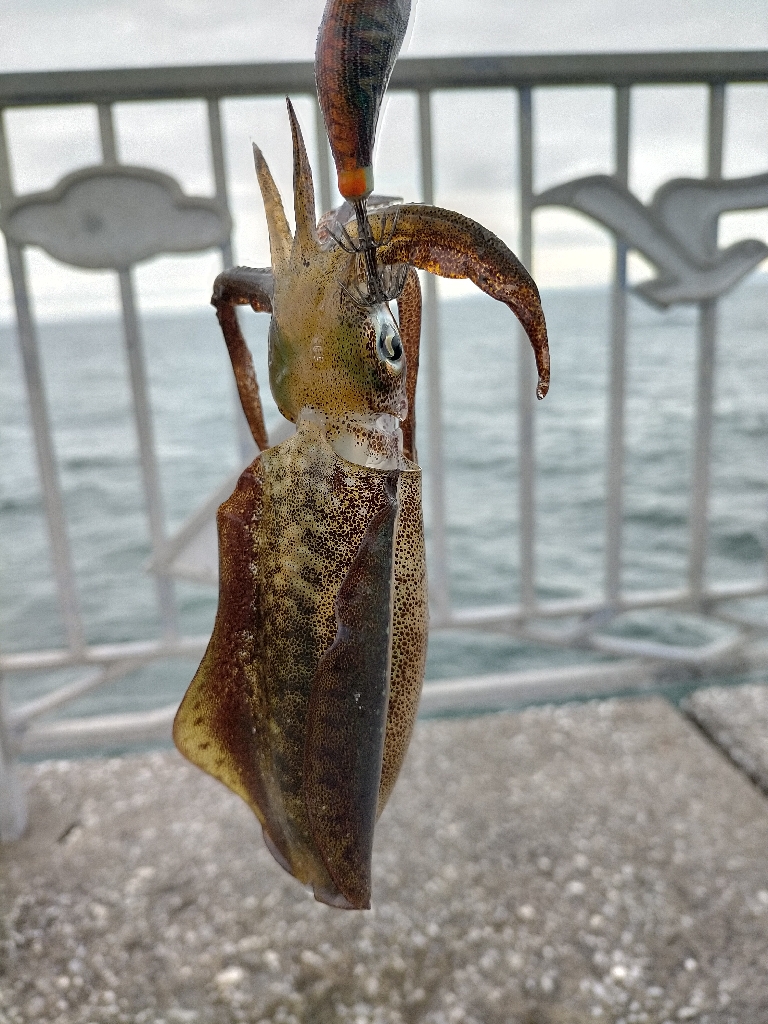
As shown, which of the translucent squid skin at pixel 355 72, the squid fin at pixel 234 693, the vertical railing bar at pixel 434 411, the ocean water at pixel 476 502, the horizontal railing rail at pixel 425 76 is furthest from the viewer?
the ocean water at pixel 476 502

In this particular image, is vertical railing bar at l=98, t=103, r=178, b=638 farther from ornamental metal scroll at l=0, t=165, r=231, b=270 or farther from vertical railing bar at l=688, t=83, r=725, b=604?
vertical railing bar at l=688, t=83, r=725, b=604

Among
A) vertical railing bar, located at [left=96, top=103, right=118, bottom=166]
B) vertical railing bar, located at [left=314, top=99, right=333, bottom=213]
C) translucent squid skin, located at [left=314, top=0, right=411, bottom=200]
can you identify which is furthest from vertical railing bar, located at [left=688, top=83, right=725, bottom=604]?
translucent squid skin, located at [left=314, top=0, right=411, bottom=200]

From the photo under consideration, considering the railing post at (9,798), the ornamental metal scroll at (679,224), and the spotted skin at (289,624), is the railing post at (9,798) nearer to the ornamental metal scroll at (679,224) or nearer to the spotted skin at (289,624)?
the spotted skin at (289,624)

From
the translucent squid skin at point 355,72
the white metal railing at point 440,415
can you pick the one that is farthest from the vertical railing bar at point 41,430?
the translucent squid skin at point 355,72

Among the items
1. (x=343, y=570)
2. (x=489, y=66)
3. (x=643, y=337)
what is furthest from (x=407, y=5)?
(x=643, y=337)

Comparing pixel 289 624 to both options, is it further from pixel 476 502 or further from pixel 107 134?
pixel 476 502

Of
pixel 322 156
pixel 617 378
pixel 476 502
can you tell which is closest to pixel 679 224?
pixel 617 378

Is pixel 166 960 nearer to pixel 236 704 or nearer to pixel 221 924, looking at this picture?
pixel 221 924
